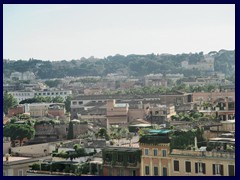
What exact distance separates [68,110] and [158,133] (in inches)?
433

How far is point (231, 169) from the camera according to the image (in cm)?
519

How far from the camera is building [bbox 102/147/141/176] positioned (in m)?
5.78

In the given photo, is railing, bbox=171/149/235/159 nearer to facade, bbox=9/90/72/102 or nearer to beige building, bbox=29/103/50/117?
beige building, bbox=29/103/50/117

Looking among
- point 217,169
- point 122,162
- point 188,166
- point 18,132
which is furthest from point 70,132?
point 217,169

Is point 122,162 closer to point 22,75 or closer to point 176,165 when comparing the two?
point 176,165

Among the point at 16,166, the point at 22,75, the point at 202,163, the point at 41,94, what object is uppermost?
the point at 22,75

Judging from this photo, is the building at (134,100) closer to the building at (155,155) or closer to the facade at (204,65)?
the building at (155,155)

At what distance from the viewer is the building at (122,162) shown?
227 inches

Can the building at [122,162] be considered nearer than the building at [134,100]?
Yes

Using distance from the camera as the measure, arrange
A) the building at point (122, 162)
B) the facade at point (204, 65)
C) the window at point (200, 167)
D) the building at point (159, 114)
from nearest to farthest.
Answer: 1. the window at point (200, 167)
2. the building at point (122, 162)
3. the building at point (159, 114)
4. the facade at point (204, 65)

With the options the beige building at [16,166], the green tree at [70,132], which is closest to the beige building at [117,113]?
the green tree at [70,132]

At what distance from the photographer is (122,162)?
19.1ft
